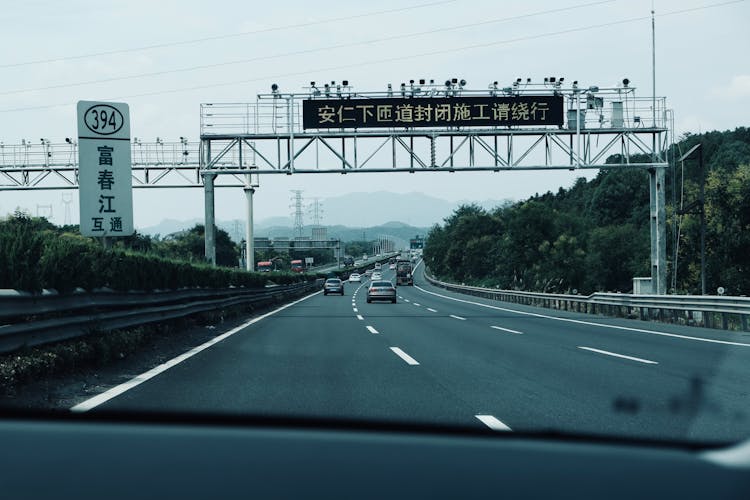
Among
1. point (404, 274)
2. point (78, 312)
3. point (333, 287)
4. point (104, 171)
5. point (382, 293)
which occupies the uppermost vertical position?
point (104, 171)

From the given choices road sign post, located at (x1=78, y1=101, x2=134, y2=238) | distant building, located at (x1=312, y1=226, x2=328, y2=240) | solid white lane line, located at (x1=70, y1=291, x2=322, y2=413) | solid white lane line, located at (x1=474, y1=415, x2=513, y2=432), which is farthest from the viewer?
distant building, located at (x1=312, y1=226, x2=328, y2=240)

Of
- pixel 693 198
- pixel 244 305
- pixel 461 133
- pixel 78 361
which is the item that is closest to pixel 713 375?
pixel 78 361

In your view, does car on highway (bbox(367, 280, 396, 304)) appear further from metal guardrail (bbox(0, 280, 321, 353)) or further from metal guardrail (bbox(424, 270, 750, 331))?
metal guardrail (bbox(0, 280, 321, 353))

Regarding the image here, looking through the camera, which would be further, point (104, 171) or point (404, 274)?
point (404, 274)

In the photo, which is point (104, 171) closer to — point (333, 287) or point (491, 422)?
point (491, 422)

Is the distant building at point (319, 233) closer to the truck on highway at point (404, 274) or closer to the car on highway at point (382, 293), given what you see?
the truck on highway at point (404, 274)

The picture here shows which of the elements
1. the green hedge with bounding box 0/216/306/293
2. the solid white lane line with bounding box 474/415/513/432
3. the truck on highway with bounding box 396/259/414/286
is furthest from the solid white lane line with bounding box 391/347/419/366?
the truck on highway with bounding box 396/259/414/286

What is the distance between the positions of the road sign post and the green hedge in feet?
3.90

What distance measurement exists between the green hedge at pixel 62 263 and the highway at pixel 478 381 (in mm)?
1687

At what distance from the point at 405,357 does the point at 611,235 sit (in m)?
75.5

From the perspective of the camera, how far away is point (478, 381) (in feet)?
30.6

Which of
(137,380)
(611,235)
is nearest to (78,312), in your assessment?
(137,380)

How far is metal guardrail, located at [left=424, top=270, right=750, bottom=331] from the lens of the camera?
59.5 ft

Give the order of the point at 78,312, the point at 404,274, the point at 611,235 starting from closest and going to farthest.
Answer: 1. the point at 78,312
2. the point at 611,235
3. the point at 404,274
